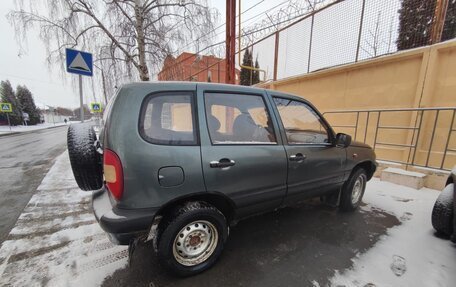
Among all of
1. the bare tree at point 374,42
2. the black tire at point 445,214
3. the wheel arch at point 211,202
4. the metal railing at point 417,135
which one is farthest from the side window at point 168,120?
the bare tree at point 374,42

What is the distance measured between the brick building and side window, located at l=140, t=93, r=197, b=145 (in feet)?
21.4

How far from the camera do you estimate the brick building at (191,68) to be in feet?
26.4

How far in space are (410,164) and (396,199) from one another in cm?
124

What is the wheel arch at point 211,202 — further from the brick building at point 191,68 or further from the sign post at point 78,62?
the brick building at point 191,68

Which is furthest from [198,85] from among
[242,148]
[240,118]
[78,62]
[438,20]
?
[438,20]

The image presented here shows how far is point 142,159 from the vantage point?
1.65 m

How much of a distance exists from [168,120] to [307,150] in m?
1.69

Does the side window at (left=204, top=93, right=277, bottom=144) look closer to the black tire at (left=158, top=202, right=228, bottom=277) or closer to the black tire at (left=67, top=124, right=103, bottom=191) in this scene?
the black tire at (left=158, top=202, right=228, bottom=277)

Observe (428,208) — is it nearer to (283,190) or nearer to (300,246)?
(300,246)

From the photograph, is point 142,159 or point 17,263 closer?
point 142,159

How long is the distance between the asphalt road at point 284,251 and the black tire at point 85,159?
0.95 m

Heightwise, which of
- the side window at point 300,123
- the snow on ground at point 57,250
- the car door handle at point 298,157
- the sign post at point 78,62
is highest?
the sign post at point 78,62

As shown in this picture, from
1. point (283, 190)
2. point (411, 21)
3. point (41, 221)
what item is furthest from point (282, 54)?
point (41, 221)

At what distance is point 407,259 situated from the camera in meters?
2.28
